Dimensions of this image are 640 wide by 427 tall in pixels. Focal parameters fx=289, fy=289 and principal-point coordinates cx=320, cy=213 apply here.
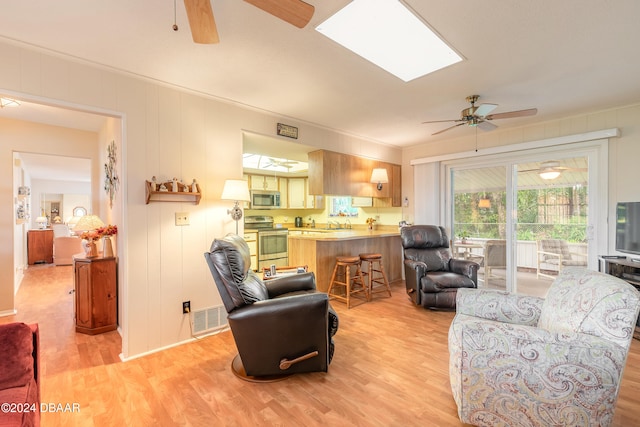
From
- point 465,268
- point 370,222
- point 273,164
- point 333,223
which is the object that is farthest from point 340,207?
point 465,268

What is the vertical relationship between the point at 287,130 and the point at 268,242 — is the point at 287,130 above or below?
above

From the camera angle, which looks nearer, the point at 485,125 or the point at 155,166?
the point at 155,166

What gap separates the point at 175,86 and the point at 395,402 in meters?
3.20

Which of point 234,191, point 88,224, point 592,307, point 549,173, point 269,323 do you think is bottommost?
point 269,323

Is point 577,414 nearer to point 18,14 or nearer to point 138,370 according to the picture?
point 138,370

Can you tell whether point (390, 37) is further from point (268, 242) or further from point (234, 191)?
point (268, 242)

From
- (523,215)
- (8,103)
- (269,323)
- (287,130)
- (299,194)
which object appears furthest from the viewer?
(299,194)

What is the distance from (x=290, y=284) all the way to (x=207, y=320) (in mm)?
995

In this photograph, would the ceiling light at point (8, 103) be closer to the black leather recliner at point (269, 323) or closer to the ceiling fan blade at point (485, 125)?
the black leather recliner at point (269, 323)

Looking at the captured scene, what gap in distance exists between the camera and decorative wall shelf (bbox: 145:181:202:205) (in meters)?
2.58

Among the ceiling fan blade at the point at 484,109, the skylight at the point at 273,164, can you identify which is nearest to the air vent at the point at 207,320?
the skylight at the point at 273,164

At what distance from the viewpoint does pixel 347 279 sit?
12.5ft

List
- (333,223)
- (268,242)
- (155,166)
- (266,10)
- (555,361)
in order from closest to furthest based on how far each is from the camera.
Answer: (266,10)
(555,361)
(155,166)
(268,242)
(333,223)

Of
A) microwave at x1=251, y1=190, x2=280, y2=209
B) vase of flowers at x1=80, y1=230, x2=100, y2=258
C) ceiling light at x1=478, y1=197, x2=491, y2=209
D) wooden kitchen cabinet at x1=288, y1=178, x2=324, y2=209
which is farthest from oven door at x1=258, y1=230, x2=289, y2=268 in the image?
ceiling light at x1=478, y1=197, x2=491, y2=209
